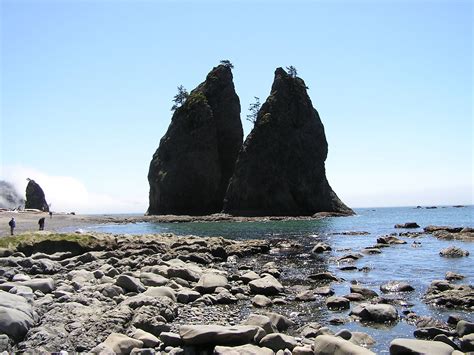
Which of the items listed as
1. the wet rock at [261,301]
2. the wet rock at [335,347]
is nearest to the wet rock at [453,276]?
the wet rock at [261,301]

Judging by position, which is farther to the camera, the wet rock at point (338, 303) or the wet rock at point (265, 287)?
the wet rock at point (265, 287)

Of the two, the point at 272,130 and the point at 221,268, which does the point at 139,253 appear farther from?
the point at 272,130

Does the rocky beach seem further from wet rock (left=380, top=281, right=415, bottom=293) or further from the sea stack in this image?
the sea stack

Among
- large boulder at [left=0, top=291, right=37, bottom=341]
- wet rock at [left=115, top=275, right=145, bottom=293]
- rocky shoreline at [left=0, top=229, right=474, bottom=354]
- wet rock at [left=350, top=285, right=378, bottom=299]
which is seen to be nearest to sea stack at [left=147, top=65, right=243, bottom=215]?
rocky shoreline at [left=0, top=229, right=474, bottom=354]

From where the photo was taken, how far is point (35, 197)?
133750 mm

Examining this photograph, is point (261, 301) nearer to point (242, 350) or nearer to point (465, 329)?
point (242, 350)

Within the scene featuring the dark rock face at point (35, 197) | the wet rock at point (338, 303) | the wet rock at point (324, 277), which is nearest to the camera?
the wet rock at point (338, 303)

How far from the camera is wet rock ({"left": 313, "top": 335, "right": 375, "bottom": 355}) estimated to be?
9.47m

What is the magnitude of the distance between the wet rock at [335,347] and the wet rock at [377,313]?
161 inches

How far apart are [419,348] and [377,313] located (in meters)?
3.71

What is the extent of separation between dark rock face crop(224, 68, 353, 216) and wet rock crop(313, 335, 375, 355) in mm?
88091

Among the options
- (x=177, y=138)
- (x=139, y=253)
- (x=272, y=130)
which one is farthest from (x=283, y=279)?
(x=177, y=138)

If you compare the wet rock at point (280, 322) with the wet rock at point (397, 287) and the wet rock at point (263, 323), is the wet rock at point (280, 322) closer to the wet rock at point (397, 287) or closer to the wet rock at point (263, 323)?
the wet rock at point (263, 323)

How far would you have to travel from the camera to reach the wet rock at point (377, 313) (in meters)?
13.5
